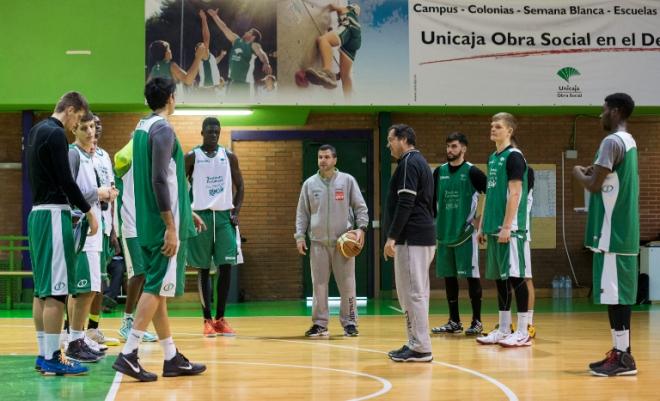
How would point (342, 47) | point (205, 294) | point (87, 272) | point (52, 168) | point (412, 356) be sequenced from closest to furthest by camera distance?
point (52, 168), point (87, 272), point (412, 356), point (205, 294), point (342, 47)

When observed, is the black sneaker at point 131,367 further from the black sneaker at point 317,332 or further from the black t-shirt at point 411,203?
the black sneaker at point 317,332

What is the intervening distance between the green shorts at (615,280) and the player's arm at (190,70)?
7.87 meters

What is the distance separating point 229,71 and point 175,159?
6946 mm

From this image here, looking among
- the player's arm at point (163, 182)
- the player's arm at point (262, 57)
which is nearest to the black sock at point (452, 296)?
the player's arm at point (163, 182)

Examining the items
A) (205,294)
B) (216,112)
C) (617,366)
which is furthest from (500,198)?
(216,112)

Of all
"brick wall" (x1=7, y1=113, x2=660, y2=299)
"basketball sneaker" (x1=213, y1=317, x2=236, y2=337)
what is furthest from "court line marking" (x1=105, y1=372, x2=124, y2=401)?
"brick wall" (x1=7, y1=113, x2=660, y2=299)

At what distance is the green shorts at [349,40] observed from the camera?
13469mm

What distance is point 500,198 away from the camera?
8523mm

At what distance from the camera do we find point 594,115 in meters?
15.2

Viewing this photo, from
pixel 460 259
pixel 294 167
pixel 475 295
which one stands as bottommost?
pixel 475 295

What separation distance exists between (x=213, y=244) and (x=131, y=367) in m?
3.31

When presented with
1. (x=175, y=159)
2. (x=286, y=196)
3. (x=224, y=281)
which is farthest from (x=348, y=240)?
(x=286, y=196)

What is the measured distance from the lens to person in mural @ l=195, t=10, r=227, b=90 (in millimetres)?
13211

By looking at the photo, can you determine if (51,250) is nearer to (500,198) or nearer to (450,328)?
(500,198)
